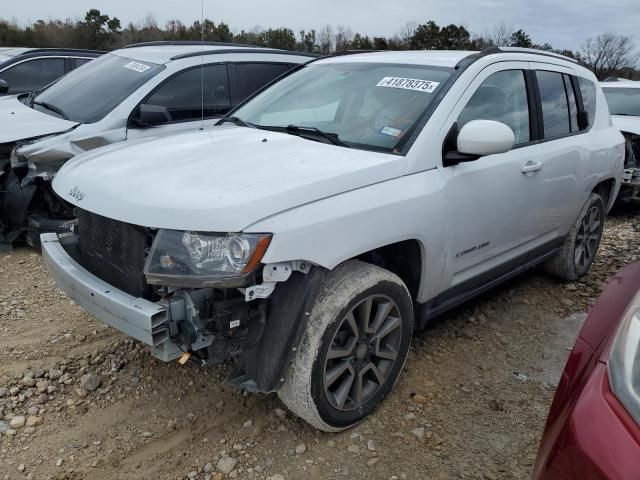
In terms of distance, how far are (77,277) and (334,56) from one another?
2395mm

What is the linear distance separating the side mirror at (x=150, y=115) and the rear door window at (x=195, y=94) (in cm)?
19

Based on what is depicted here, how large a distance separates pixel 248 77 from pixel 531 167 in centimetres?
328

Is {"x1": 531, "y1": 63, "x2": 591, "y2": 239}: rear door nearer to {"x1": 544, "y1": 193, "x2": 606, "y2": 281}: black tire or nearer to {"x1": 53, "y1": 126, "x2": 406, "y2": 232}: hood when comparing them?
{"x1": 544, "y1": 193, "x2": 606, "y2": 281}: black tire

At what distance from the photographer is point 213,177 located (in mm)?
2482

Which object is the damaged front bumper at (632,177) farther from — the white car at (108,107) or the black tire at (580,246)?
the white car at (108,107)

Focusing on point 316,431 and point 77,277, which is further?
point 316,431

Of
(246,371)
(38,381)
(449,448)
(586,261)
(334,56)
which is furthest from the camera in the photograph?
(586,261)

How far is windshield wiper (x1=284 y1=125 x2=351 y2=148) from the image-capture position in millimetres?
3004

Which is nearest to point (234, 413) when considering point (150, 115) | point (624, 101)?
point (150, 115)

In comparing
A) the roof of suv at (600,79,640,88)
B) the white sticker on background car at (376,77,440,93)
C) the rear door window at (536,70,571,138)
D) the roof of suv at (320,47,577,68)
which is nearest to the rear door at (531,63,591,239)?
the rear door window at (536,70,571,138)

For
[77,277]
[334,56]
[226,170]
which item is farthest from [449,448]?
[334,56]

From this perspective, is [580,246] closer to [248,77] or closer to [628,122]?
[248,77]

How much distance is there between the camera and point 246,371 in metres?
2.47

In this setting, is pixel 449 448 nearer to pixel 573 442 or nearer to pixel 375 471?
pixel 375 471
